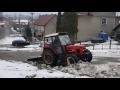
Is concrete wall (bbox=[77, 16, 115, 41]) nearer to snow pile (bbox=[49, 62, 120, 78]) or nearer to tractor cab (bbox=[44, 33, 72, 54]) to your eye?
tractor cab (bbox=[44, 33, 72, 54])

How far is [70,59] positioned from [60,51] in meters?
0.93

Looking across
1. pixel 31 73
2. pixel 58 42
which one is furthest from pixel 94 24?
pixel 31 73

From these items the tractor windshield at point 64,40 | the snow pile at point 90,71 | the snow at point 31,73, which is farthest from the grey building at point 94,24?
the snow at point 31,73

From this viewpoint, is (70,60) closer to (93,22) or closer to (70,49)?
(70,49)

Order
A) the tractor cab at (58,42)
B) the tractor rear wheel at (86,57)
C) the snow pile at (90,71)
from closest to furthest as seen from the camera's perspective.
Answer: the snow pile at (90,71) → the tractor cab at (58,42) → the tractor rear wheel at (86,57)

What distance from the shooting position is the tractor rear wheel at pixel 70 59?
12.5 meters

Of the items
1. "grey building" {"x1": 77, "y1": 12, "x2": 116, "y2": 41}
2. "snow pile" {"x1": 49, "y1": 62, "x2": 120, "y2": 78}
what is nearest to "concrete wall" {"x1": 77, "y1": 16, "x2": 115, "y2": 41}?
"grey building" {"x1": 77, "y1": 12, "x2": 116, "y2": 41}

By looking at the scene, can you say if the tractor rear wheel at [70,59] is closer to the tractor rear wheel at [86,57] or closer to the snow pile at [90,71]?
the snow pile at [90,71]

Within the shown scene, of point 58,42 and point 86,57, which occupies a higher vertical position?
point 58,42

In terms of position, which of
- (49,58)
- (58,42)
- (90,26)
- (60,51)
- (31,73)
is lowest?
(31,73)

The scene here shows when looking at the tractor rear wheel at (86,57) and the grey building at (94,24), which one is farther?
the grey building at (94,24)

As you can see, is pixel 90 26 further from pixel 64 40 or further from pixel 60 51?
pixel 60 51

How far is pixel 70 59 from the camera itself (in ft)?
41.8
